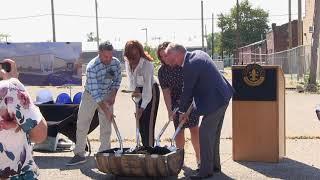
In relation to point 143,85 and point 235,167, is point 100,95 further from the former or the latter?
point 235,167

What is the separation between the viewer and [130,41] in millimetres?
7320

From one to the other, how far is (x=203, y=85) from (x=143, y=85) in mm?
1086

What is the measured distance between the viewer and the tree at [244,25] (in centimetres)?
9169

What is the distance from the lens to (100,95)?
766 cm

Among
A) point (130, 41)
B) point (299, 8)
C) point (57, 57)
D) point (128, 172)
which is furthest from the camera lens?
point (299, 8)

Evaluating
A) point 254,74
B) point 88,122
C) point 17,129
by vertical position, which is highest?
point 254,74

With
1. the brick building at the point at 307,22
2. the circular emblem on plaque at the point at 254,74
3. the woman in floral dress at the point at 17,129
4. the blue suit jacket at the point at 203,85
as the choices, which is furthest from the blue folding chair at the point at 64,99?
the brick building at the point at 307,22

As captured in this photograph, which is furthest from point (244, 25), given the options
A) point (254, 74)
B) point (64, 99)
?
point (254, 74)

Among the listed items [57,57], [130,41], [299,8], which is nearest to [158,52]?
[130,41]

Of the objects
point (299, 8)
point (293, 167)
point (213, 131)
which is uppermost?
point (299, 8)

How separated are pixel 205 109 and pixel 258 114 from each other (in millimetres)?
1254

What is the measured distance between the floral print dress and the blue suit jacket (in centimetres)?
317

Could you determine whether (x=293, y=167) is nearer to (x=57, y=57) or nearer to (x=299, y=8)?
(x=57, y=57)

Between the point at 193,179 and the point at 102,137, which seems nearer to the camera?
the point at 193,179
